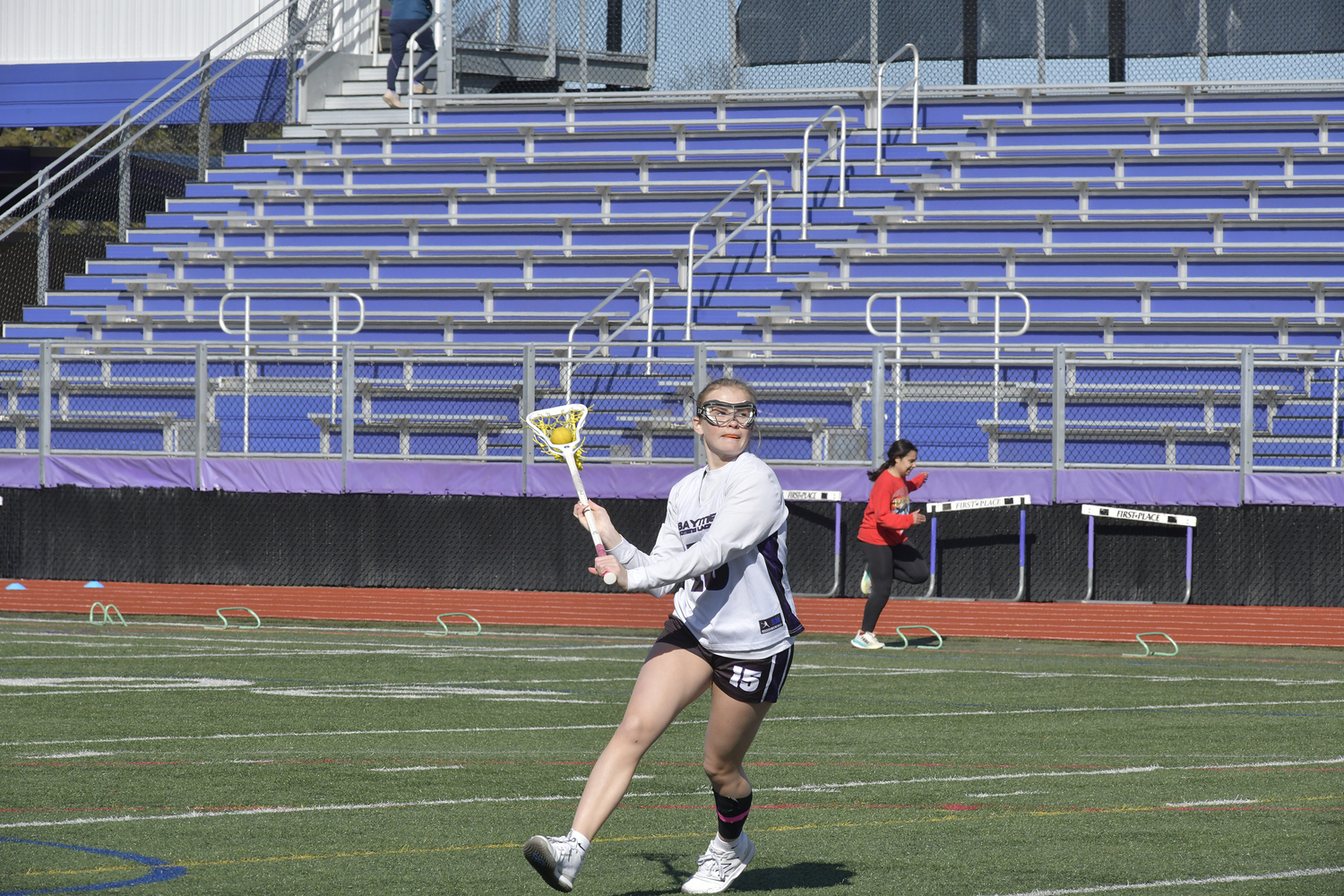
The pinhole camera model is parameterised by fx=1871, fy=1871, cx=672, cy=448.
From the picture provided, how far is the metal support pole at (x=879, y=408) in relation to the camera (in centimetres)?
1931

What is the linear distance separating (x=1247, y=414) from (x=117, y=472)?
12.5m

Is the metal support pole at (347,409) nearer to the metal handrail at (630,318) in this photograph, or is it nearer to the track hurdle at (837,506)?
the metal handrail at (630,318)

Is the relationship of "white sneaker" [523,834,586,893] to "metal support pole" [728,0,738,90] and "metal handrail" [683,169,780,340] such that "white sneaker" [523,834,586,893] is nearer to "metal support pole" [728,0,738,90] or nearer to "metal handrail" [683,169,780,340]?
"metal handrail" [683,169,780,340]

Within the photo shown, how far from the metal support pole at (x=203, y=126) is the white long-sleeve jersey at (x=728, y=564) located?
2435 centimetres

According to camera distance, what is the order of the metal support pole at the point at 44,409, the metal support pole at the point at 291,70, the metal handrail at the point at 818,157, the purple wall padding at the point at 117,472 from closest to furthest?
the metal support pole at the point at 44,409 < the purple wall padding at the point at 117,472 < the metal handrail at the point at 818,157 < the metal support pole at the point at 291,70

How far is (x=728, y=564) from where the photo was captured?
639 centimetres

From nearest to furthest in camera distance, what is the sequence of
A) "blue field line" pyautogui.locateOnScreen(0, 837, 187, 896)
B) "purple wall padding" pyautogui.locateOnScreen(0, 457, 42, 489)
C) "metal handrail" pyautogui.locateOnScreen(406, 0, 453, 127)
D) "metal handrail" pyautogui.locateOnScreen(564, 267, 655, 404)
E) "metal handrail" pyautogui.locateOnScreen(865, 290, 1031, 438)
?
"blue field line" pyautogui.locateOnScreen(0, 837, 187, 896), "metal handrail" pyautogui.locateOnScreen(865, 290, 1031, 438), "metal handrail" pyautogui.locateOnScreen(564, 267, 655, 404), "purple wall padding" pyautogui.locateOnScreen(0, 457, 42, 489), "metal handrail" pyautogui.locateOnScreen(406, 0, 453, 127)

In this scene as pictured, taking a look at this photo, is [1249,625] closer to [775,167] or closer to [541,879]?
[775,167]

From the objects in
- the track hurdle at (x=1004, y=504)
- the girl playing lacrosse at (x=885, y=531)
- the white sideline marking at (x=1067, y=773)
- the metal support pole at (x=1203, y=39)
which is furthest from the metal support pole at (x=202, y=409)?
the metal support pole at (x=1203, y=39)

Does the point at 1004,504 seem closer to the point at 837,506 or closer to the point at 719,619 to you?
the point at 837,506

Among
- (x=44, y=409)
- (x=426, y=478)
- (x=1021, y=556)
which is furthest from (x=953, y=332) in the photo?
(x=44, y=409)

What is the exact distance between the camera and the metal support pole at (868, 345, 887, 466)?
63.4ft

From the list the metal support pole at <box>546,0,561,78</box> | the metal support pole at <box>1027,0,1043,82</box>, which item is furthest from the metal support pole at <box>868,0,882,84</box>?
the metal support pole at <box>546,0,561,78</box>

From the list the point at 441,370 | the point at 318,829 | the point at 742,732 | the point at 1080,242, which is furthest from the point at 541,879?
the point at 1080,242
